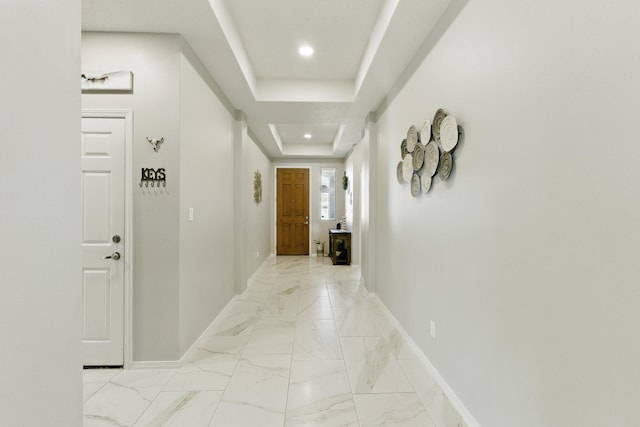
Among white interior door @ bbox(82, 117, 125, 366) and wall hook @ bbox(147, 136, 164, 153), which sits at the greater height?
wall hook @ bbox(147, 136, 164, 153)

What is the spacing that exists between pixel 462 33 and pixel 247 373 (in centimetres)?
280

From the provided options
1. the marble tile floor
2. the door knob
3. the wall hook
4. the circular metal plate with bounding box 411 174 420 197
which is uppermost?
the wall hook

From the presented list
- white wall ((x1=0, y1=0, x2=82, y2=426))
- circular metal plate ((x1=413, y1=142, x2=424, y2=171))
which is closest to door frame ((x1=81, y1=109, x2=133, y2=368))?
white wall ((x1=0, y1=0, x2=82, y2=426))

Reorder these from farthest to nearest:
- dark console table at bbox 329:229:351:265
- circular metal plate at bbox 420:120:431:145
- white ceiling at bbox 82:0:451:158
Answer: dark console table at bbox 329:229:351:265 < circular metal plate at bbox 420:120:431:145 < white ceiling at bbox 82:0:451:158

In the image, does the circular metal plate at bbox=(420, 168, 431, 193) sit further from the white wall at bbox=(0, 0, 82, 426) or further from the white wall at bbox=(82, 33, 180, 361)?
the white wall at bbox=(0, 0, 82, 426)

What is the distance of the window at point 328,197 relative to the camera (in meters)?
8.20

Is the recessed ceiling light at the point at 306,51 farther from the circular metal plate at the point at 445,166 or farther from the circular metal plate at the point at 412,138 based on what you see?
the circular metal plate at the point at 445,166

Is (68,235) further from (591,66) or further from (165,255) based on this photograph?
(591,66)

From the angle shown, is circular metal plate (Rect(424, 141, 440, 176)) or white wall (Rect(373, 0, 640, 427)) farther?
circular metal plate (Rect(424, 141, 440, 176))

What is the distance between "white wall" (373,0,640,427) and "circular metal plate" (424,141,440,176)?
191 millimetres

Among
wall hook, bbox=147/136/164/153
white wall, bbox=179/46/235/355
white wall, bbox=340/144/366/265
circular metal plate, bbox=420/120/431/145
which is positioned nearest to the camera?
circular metal plate, bbox=420/120/431/145

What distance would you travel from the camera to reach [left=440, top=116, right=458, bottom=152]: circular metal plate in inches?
75.6

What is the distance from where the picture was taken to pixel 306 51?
3238mm

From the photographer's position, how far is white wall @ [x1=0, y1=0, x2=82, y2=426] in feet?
2.97
